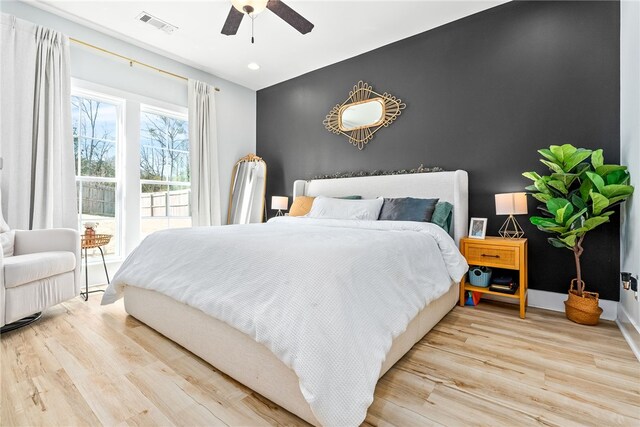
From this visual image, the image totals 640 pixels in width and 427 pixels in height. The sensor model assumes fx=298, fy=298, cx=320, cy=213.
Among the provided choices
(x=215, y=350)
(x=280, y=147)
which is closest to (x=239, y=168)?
(x=280, y=147)

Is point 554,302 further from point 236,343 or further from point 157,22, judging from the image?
point 157,22

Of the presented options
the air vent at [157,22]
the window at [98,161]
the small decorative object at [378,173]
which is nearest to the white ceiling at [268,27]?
the air vent at [157,22]

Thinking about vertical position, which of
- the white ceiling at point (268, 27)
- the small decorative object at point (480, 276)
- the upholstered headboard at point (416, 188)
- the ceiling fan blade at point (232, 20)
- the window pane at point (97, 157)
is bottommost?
the small decorative object at point (480, 276)

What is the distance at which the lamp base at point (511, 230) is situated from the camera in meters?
2.80

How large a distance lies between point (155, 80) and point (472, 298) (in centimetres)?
452

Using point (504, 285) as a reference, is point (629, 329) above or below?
below

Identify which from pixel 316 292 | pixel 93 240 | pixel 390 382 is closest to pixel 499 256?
pixel 390 382

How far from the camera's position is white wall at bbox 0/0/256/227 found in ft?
10.5

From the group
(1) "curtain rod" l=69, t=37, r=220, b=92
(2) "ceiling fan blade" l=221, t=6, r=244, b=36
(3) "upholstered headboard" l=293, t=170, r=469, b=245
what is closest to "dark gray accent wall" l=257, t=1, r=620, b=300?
Answer: (3) "upholstered headboard" l=293, t=170, r=469, b=245

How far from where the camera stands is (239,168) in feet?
15.6

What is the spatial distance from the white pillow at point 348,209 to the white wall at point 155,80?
6.52 ft

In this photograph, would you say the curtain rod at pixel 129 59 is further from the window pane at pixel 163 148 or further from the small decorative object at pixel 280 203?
the small decorative object at pixel 280 203

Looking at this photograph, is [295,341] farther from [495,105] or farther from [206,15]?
[206,15]

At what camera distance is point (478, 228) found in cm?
280
